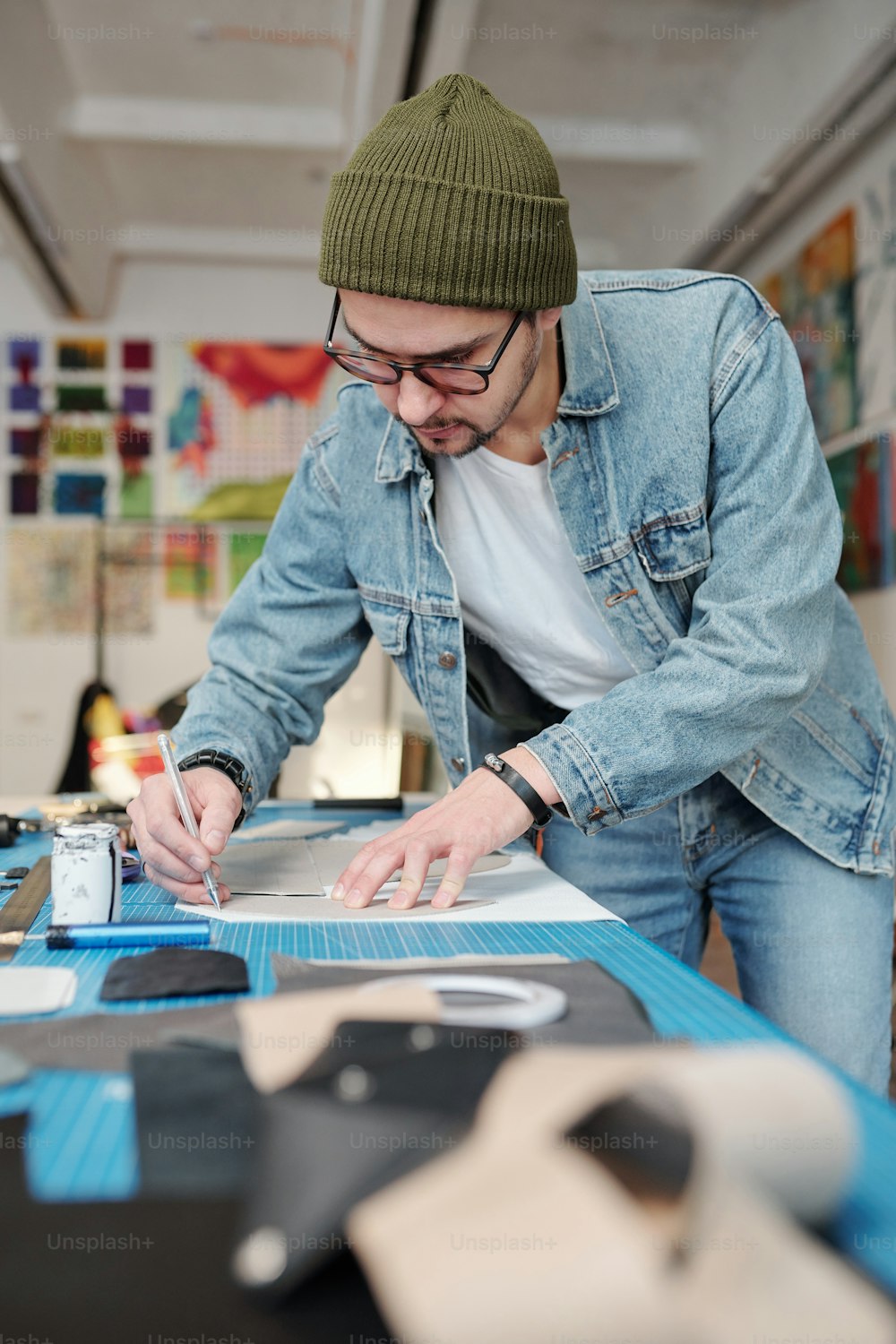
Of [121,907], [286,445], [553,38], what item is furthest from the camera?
[286,445]

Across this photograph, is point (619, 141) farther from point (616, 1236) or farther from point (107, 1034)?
point (616, 1236)

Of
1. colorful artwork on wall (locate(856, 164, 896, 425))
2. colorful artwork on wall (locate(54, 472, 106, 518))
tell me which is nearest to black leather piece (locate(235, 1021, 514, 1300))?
colorful artwork on wall (locate(856, 164, 896, 425))

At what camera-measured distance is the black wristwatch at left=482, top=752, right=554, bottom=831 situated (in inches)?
39.0

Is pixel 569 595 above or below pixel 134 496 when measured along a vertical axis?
below

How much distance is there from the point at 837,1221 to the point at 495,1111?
0.44 ft

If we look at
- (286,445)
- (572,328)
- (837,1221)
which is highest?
(286,445)

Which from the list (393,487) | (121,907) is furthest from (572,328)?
(121,907)

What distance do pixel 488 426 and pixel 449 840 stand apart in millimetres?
419

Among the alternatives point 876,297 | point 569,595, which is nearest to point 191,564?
point 876,297

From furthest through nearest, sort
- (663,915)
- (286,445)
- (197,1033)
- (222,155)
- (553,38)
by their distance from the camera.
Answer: (286,445)
(222,155)
(553,38)
(663,915)
(197,1033)

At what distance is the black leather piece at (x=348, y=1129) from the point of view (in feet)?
1.34

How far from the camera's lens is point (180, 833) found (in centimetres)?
101

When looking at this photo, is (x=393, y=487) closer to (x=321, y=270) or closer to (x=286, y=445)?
(x=321, y=270)

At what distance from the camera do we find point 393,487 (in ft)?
4.24
